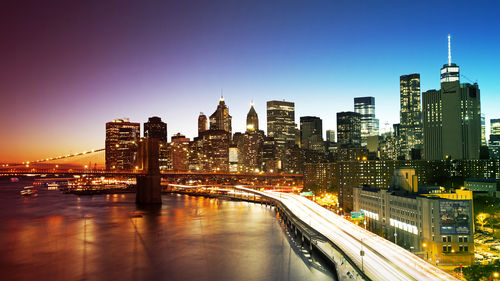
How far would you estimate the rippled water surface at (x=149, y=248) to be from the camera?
42.7m

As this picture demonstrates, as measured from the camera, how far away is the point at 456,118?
15600 centimetres

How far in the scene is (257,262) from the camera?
47219 millimetres

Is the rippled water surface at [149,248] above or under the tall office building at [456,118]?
under

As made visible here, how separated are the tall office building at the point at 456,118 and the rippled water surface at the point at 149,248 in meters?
106

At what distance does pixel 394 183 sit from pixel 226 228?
31335 millimetres

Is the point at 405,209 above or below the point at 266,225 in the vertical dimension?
above

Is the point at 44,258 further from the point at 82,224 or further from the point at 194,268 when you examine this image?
the point at 82,224

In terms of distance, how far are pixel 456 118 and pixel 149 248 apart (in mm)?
143254

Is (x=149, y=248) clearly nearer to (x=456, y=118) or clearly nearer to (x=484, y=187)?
(x=484, y=187)

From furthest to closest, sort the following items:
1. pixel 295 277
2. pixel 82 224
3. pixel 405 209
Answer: pixel 82 224 < pixel 405 209 < pixel 295 277

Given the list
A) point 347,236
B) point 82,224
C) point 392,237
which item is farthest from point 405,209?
point 82,224

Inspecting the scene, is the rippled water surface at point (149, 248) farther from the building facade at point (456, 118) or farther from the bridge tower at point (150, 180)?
the building facade at point (456, 118)

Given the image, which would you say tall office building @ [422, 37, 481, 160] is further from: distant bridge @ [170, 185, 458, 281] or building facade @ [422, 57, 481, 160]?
distant bridge @ [170, 185, 458, 281]

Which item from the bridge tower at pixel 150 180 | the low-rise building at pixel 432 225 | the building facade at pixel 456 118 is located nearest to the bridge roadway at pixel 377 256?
the low-rise building at pixel 432 225
